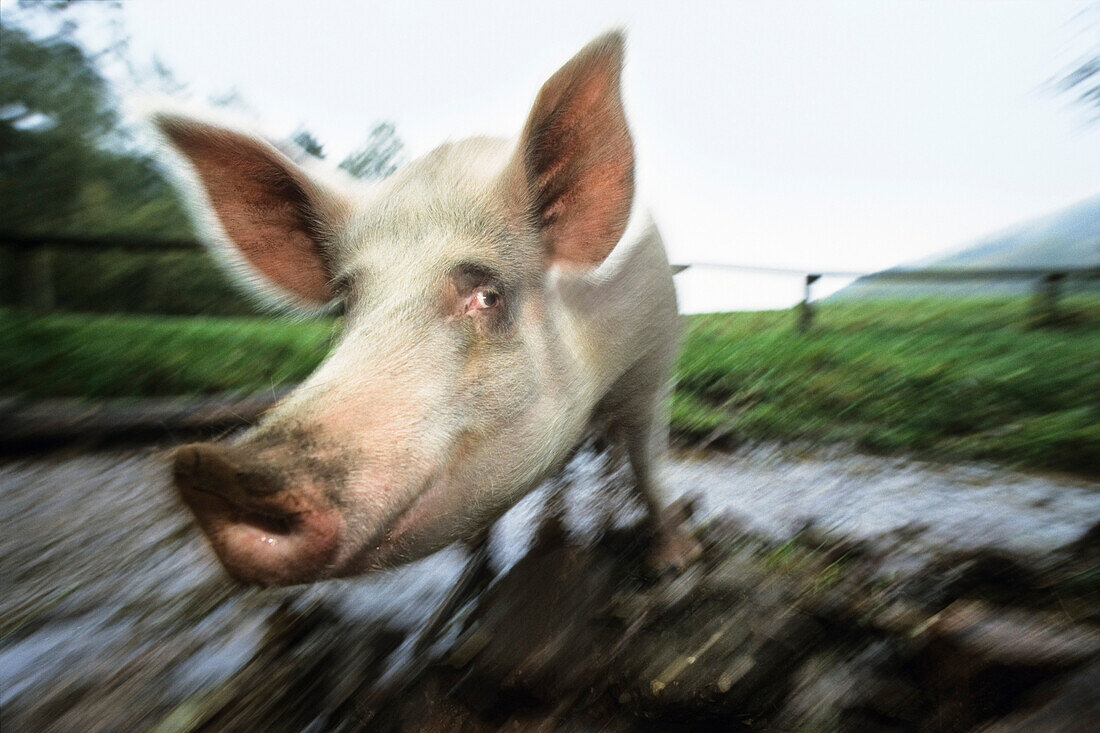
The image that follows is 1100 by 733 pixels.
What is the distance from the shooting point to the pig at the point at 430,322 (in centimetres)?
94

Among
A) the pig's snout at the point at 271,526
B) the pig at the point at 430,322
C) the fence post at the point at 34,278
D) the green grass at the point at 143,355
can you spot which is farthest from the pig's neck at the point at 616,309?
the fence post at the point at 34,278

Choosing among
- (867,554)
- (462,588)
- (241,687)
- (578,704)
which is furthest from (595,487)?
(241,687)

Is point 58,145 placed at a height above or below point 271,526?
above

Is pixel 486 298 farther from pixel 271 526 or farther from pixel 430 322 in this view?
pixel 271 526

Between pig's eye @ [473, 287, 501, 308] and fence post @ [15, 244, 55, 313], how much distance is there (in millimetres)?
4160

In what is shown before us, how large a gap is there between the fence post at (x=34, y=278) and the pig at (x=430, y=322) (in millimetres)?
3249

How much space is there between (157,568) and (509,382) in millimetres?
1328

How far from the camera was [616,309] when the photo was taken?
6.04 ft

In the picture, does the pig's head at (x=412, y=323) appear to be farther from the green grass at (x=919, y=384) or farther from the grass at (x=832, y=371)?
the green grass at (x=919, y=384)

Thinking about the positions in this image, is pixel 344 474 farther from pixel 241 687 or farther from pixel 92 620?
pixel 92 620

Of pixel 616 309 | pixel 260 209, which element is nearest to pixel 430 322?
→ pixel 616 309

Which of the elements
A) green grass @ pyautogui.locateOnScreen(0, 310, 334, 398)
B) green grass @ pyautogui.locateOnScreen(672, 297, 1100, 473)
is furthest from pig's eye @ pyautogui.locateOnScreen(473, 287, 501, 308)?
green grass @ pyautogui.locateOnScreen(0, 310, 334, 398)

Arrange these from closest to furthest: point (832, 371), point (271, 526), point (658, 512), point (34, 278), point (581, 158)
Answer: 1. point (271, 526)
2. point (581, 158)
3. point (658, 512)
4. point (832, 371)
5. point (34, 278)

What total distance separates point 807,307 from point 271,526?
5196 millimetres
